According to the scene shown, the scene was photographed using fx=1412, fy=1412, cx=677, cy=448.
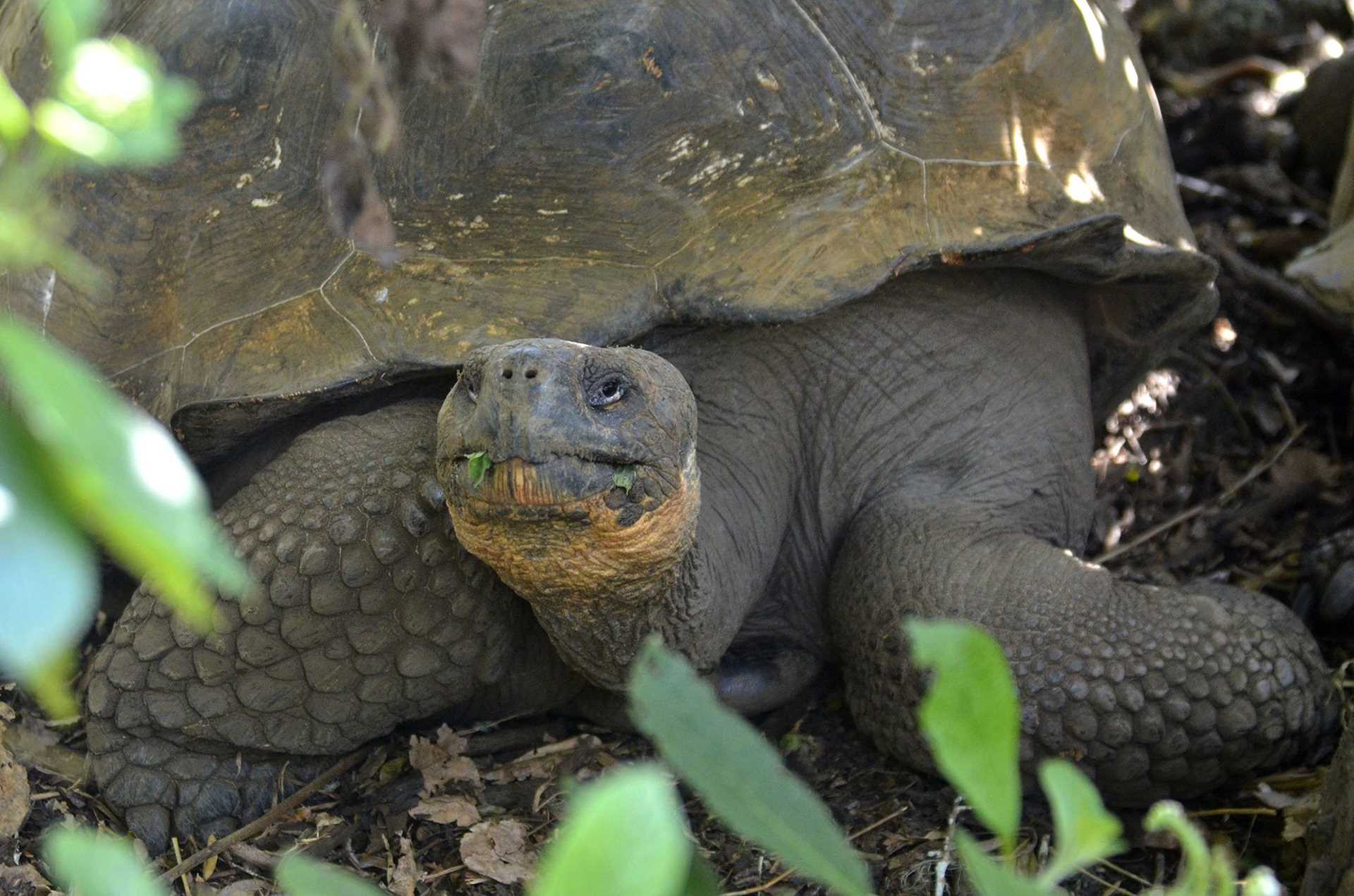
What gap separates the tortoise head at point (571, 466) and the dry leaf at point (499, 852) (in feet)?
1.88

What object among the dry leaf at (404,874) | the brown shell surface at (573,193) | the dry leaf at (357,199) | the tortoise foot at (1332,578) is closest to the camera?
the dry leaf at (357,199)

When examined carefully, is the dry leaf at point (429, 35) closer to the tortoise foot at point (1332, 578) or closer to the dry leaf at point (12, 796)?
the dry leaf at point (12, 796)

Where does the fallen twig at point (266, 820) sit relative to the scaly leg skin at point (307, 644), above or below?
below

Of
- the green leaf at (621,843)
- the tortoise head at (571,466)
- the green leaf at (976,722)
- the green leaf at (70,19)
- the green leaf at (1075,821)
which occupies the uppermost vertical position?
the green leaf at (70,19)

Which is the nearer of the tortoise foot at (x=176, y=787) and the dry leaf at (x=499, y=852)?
the dry leaf at (x=499, y=852)

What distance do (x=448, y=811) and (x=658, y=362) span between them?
3.75 ft

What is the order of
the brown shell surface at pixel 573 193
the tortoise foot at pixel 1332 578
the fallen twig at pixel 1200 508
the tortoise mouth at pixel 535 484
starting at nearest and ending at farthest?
the tortoise mouth at pixel 535 484 < the brown shell surface at pixel 573 193 < the tortoise foot at pixel 1332 578 < the fallen twig at pixel 1200 508

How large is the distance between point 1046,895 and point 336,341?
7.58 ft

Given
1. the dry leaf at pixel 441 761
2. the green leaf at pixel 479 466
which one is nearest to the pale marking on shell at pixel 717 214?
the green leaf at pixel 479 466

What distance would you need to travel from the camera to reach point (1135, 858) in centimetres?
291

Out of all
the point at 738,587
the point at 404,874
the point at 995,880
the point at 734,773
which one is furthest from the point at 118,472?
the point at 738,587

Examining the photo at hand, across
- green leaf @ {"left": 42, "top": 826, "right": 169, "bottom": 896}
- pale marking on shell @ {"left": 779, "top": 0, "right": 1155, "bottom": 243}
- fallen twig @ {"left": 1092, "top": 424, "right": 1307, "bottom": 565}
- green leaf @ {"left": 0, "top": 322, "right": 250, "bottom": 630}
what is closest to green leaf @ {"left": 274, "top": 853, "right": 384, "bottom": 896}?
green leaf @ {"left": 42, "top": 826, "right": 169, "bottom": 896}

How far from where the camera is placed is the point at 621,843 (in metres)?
0.73

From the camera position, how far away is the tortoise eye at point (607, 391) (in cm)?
255
